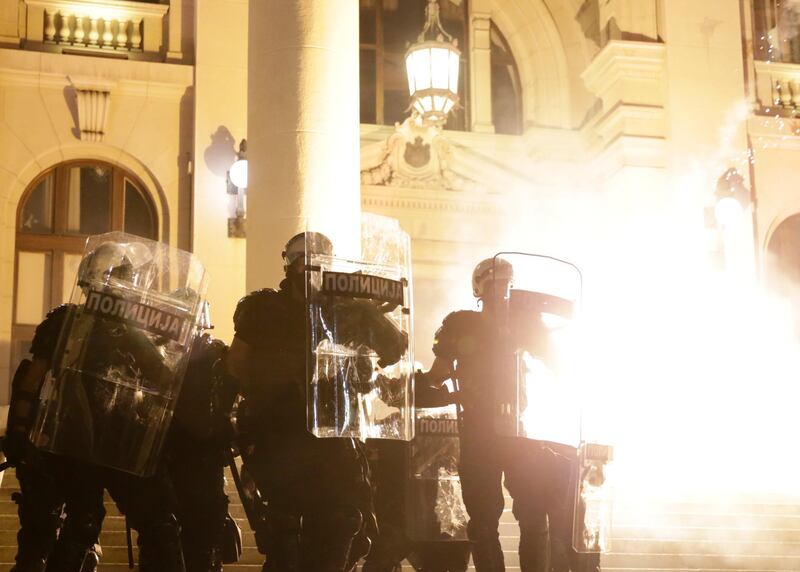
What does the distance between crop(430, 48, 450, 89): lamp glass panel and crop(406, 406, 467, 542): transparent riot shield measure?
721 cm

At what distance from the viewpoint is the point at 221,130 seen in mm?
14844

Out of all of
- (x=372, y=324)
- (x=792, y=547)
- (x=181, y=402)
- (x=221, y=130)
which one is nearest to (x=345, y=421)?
(x=372, y=324)

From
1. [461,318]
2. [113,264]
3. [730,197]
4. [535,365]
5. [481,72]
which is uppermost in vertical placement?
[481,72]

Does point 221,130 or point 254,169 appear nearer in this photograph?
point 254,169

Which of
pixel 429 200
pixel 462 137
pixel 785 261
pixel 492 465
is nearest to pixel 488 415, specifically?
pixel 492 465

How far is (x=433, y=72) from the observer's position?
45.2 feet

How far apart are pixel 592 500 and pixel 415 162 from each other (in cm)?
1009

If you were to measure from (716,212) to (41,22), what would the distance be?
8776mm

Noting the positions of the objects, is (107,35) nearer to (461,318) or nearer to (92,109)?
(92,109)

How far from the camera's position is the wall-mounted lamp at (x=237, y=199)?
46.6 feet

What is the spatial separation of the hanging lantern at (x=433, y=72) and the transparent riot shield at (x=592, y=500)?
24.1ft

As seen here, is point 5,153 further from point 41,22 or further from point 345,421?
point 345,421

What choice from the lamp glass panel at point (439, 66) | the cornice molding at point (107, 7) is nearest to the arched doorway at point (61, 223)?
the cornice molding at point (107, 7)

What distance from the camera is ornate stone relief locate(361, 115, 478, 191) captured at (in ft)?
54.1
